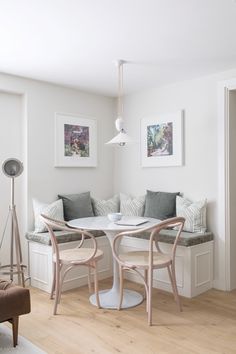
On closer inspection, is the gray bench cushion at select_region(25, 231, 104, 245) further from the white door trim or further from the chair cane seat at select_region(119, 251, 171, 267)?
the white door trim

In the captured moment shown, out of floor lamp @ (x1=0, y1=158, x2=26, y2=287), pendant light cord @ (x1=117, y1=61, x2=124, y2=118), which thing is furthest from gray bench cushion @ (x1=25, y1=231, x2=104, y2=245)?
pendant light cord @ (x1=117, y1=61, x2=124, y2=118)

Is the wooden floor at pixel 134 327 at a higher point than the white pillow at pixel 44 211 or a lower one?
lower

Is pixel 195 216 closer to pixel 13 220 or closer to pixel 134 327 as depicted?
pixel 134 327

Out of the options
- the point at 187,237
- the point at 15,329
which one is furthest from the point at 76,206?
the point at 15,329

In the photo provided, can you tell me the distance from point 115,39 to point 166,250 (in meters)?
2.20

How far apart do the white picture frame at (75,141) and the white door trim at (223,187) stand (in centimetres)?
177

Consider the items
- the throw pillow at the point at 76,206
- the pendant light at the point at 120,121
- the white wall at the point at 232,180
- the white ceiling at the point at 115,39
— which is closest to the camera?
the white ceiling at the point at 115,39

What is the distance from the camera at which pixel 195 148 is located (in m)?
3.88

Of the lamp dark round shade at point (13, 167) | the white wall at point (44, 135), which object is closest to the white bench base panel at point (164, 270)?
the white wall at point (44, 135)

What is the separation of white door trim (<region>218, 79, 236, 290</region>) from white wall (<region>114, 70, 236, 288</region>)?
0.04m

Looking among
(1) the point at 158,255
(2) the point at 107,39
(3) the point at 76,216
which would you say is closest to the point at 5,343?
(1) the point at 158,255

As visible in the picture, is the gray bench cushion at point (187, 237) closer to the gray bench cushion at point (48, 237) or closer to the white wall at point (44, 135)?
the gray bench cushion at point (48, 237)

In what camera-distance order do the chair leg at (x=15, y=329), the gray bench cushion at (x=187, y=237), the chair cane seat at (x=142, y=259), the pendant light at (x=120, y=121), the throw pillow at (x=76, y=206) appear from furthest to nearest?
the throw pillow at (x=76, y=206) → the gray bench cushion at (x=187, y=237) → the pendant light at (x=120, y=121) → the chair cane seat at (x=142, y=259) → the chair leg at (x=15, y=329)

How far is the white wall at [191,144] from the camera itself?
3705 mm
